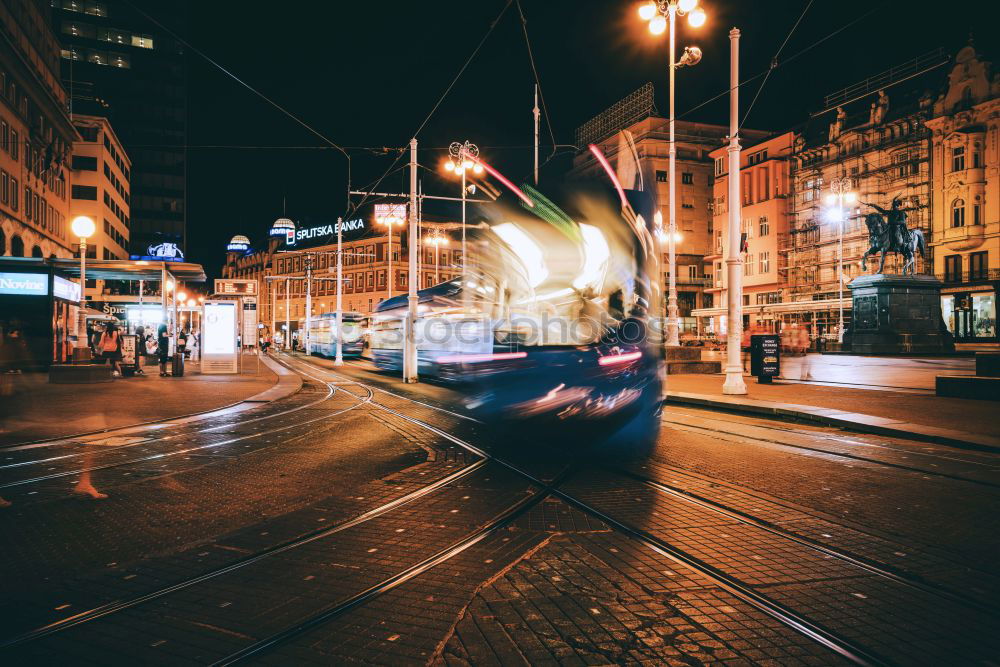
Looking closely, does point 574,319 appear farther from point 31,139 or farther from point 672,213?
point 31,139

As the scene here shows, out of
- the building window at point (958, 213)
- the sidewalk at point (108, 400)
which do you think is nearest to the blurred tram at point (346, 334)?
the sidewalk at point (108, 400)

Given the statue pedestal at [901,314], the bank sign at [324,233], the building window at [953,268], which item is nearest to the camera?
the statue pedestal at [901,314]

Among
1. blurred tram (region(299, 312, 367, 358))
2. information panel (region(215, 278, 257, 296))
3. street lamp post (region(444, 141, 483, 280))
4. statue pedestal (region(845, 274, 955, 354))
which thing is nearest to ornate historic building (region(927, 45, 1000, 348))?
statue pedestal (region(845, 274, 955, 354))

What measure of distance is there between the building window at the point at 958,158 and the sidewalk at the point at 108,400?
46.3 metres

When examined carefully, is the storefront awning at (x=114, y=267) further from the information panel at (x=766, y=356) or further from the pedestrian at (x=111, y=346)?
the information panel at (x=766, y=356)

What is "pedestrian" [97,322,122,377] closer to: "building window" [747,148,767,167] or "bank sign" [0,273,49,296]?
"bank sign" [0,273,49,296]

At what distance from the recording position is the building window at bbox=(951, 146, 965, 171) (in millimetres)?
44375

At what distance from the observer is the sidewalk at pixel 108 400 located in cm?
1103

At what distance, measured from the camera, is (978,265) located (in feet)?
143

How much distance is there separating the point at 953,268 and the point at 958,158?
7457mm

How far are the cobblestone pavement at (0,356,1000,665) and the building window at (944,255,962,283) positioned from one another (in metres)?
44.5

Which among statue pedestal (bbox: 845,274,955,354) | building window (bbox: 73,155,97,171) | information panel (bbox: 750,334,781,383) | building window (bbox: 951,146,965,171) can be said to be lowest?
information panel (bbox: 750,334,781,383)

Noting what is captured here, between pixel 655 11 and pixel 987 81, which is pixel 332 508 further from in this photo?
pixel 987 81

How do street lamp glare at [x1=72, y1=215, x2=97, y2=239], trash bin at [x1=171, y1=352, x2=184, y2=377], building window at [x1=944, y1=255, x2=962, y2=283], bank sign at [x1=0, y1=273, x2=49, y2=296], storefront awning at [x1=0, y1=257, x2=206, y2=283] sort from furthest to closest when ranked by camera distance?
1. building window at [x1=944, y1=255, x2=962, y2=283]
2. storefront awning at [x1=0, y1=257, x2=206, y2=283]
3. bank sign at [x1=0, y1=273, x2=49, y2=296]
4. trash bin at [x1=171, y1=352, x2=184, y2=377]
5. street lamp glare at [x1=72, y1=215, x2=97, y2=239]
